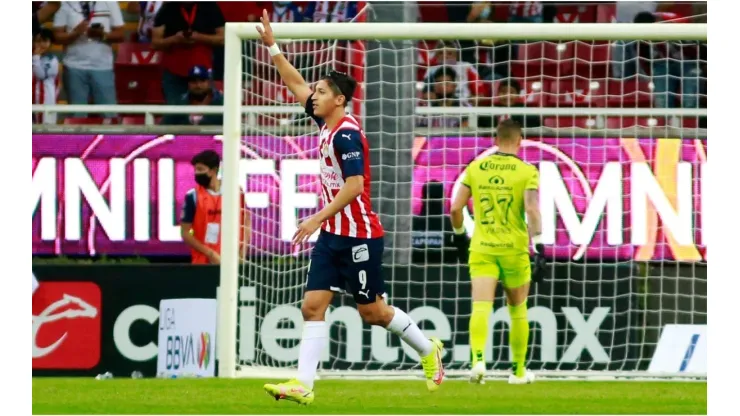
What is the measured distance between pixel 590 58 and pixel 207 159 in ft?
12.5

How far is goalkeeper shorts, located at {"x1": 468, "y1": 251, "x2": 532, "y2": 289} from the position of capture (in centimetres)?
1067

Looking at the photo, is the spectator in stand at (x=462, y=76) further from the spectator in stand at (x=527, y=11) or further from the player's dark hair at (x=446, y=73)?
the spectator in stand at (x=527, y=11)

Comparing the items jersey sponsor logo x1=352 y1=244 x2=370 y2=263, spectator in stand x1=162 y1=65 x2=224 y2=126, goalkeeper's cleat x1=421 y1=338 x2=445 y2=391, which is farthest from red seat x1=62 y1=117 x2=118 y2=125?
jersey sponsor logo x1=352 y1=244 x2=370 y2=263

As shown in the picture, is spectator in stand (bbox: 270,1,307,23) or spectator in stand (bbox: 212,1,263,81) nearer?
spectator in stand (bbox: 270,1,307,23)

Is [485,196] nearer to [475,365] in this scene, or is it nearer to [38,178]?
[475,365]

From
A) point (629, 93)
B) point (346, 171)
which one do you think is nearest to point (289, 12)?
point (629, 93)

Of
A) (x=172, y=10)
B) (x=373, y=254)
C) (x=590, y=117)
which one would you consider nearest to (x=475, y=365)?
(x=373, y=254)

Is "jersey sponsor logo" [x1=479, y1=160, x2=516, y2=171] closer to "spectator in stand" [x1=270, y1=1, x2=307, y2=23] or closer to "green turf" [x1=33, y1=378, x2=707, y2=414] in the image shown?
"green turf" [x1=33, y1=378, x2=707, y2=414]

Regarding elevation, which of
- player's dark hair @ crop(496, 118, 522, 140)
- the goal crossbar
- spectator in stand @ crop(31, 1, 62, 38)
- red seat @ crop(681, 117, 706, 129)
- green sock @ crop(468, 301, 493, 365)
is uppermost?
spectator in stand @ crop(31, 1, 62, 38)

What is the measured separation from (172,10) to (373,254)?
7.90 metres

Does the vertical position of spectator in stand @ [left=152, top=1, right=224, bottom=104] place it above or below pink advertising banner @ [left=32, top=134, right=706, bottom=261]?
above

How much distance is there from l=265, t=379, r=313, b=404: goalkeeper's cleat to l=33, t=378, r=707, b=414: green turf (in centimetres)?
9

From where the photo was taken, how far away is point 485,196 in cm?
1066

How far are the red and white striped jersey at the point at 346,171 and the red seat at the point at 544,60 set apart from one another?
5.51 meters
